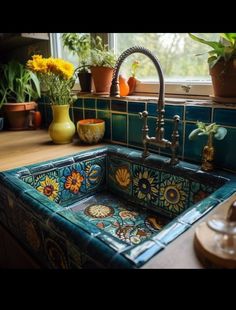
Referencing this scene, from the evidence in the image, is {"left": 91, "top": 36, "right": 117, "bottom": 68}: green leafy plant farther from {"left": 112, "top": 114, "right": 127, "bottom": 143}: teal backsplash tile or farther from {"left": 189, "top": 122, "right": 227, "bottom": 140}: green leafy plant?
{"left": 189, "top": 122, "right": 227, "bottom": 140}: green leafy plant

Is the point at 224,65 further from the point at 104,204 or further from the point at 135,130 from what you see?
the point at 104,204

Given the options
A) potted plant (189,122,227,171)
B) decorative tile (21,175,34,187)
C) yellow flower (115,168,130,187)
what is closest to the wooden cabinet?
decorative tile (21,175,34,187)

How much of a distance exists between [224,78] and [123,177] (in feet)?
1.67

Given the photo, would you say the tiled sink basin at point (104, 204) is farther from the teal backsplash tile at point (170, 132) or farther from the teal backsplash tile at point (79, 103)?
the teal backsplash tile at point (79, 103)

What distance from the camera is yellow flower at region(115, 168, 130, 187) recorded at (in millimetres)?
1010

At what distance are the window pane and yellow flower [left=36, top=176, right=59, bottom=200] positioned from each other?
685 millimetres

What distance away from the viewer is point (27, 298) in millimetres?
470

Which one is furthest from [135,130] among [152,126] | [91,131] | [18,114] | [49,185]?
[18,114]

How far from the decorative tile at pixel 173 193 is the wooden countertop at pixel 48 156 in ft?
0.72

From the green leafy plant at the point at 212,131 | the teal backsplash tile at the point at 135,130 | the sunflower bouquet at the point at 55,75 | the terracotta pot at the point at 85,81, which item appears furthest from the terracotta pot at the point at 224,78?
the terracotta pot at the point at 85,81

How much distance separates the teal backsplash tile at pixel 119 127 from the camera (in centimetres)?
114

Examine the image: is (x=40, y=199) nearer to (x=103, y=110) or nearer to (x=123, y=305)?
(x=123, y=305)
